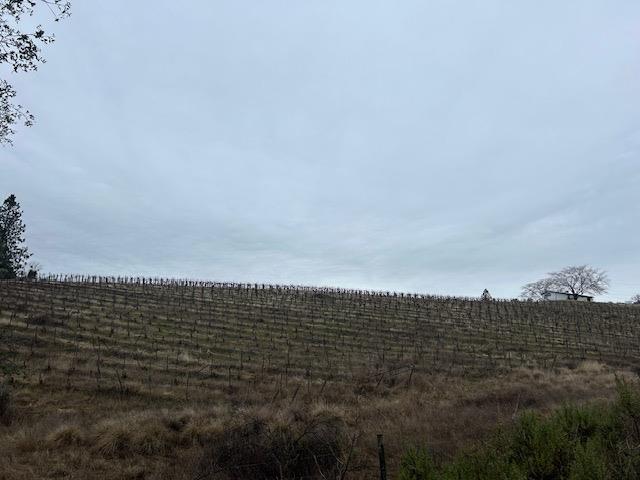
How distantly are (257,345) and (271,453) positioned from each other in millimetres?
14397

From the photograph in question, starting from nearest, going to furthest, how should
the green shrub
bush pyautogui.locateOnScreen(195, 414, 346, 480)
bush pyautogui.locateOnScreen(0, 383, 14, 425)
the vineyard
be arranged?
the green shrub, bush pyautogui.locateOnScreen(195, 414, 346, 480), bush pyautogui.locateOnScreen(0, 383, 14, 425), the vineyard

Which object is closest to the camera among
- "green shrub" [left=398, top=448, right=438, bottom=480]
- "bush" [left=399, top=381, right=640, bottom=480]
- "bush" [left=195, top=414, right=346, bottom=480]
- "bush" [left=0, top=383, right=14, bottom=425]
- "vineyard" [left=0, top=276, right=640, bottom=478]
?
"bush" [left=399, top=381, right=640, bottom=480]

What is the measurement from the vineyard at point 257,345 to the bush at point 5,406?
0.92 meters

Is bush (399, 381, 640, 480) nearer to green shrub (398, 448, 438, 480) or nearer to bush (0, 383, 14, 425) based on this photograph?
green shrub (398, 448, 438, 480)

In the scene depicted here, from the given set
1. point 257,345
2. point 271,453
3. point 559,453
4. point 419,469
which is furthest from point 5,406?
point 559,453

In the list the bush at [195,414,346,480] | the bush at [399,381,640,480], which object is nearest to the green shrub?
the bush at [399,381,640,480]

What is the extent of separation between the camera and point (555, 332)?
3481cm

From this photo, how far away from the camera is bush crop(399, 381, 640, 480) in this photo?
534cm

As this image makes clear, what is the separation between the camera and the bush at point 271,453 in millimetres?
9289

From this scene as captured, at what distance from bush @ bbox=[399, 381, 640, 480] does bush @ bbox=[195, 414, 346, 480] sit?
3.07m

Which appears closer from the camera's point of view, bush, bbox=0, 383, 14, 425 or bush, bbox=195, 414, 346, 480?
bush, bbox=195, 414, 346, 480

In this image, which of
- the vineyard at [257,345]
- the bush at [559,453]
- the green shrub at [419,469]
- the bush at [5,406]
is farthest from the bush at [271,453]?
the bush at [5,406]

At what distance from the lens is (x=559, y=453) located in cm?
648

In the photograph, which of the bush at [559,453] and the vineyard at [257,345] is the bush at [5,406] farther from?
the bush at [559,453]
